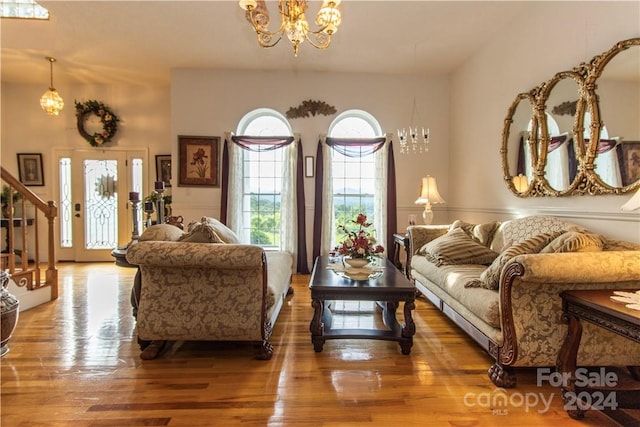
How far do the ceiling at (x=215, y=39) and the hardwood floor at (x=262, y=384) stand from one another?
3236 millimetres

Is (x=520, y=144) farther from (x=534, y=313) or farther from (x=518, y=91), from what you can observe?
(x=534, y=313)

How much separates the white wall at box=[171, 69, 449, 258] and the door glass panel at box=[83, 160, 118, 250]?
1.66m

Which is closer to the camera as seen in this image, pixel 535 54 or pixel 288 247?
pixel 535 54

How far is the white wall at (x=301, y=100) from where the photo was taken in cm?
506

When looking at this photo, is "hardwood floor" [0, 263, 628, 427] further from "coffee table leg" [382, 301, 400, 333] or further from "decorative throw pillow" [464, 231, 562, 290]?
"decorative throw pillow" [464, 231, 562, 290]

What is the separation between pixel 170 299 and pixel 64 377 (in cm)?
76

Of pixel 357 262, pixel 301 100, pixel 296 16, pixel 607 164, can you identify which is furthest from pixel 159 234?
pixel 301 100

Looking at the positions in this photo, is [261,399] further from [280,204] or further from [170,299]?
[280,204]

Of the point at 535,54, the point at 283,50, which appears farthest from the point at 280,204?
the point at 535,54

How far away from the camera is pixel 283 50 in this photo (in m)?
4.39

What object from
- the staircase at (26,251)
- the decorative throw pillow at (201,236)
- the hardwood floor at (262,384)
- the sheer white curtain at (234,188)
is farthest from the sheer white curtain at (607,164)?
the staircase at (26,251)

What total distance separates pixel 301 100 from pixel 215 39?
1473mm

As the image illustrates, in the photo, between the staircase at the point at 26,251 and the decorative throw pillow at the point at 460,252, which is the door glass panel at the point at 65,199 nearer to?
the staircase at the point at 26,251

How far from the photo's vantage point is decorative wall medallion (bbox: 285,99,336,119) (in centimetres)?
509
